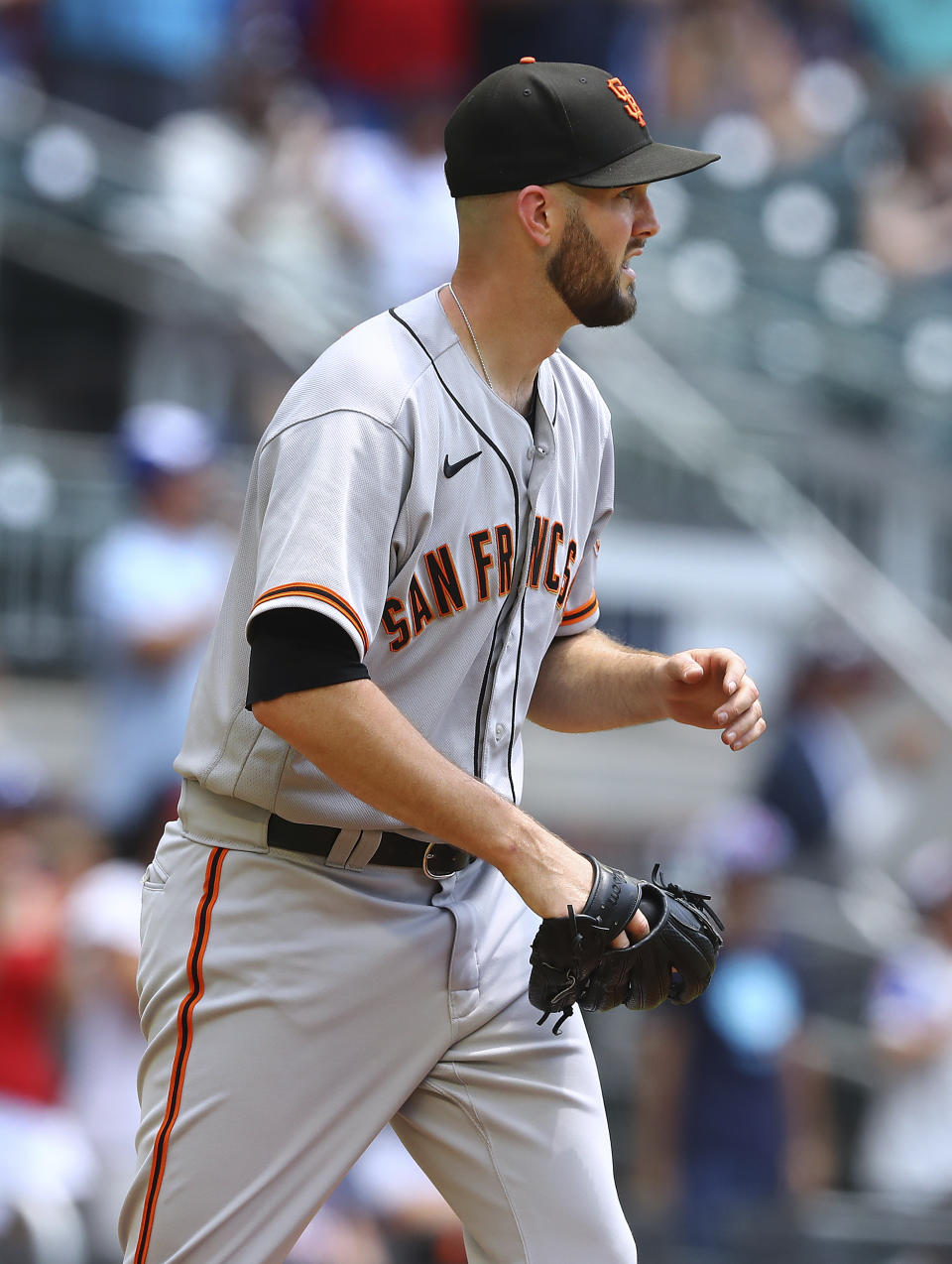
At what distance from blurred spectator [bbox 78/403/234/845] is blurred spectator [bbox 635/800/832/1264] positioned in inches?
71.4

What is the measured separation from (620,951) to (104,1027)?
2.99m

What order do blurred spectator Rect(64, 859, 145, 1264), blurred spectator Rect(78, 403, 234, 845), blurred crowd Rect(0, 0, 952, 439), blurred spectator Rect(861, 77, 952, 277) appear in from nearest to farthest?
1. blurred spectator Rect(64, 859, 145, 1264)
2. blurred spectator Rect(78, 403, 234, 845)
3. blurred crowd Rect(0, 0, 952, 439)
4. blurred spectator Rect(861, 77, 952, 277)

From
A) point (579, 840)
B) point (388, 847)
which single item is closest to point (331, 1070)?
point (388, 847)

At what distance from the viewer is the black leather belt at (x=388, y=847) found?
2.39 metres

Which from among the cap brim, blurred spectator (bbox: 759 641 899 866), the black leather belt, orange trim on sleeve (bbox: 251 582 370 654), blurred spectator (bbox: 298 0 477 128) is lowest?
blurred spectator (bbox: 759 641 899 866)

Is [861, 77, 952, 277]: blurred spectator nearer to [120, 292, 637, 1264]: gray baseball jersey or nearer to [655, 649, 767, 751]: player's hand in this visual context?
[655, 649, 767, 751]: player's hand

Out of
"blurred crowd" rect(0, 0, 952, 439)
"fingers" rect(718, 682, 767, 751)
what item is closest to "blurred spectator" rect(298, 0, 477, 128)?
"blurred crowd" rect(0, 0, 952, 439)

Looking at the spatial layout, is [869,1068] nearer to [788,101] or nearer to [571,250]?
[571,250]

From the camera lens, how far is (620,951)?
227 centimetres

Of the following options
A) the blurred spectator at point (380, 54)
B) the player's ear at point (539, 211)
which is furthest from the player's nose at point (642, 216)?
the blurred spectator at point (380, 54)

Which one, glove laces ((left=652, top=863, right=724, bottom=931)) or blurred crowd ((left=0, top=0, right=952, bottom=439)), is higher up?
blurred crowd ((left=0, top=0, right=952, bottom=439))

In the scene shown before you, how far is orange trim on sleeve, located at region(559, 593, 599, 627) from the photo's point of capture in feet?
9.43

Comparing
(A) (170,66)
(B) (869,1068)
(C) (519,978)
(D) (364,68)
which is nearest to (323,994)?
(C) (519,978)

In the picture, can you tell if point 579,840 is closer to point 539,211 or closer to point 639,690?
point 639,690
